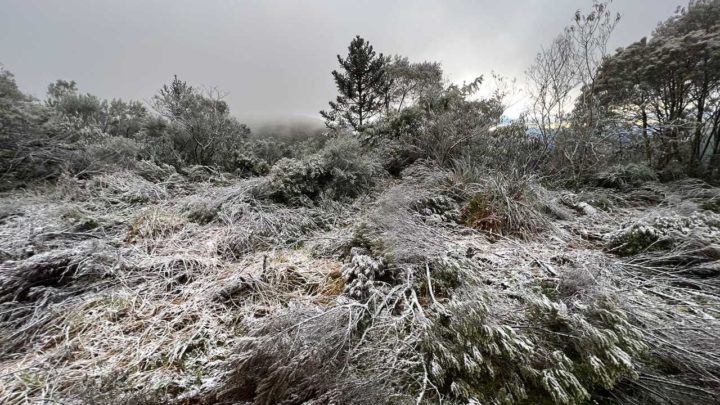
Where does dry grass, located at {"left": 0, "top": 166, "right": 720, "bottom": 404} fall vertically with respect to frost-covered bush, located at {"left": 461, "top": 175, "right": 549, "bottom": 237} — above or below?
below

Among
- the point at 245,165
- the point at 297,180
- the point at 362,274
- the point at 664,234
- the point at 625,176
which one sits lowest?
the point at 362,274

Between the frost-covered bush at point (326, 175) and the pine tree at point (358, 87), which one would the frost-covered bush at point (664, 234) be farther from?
the pine tree at point (358, 87)

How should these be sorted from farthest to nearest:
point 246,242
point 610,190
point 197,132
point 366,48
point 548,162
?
1. point 366,48
2. point 197,132
3. point 548,162
4. point 610,190
5. point 246,242

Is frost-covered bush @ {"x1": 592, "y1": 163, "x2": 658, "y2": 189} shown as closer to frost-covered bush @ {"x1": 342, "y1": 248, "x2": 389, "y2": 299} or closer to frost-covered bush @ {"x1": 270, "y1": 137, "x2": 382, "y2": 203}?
frost-covered bush @ {"x1": 270, "y1": 137, "x2": 382, "y2": 203}

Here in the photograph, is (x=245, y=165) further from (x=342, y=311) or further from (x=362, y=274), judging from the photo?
(x=342, y=311)

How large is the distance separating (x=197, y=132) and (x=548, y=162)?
7.81m

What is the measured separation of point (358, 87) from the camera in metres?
12.3

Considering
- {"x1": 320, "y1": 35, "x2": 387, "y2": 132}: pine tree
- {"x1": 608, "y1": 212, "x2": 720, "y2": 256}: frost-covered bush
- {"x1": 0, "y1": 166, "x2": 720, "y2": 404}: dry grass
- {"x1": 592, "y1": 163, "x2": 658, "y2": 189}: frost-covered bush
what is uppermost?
{"x1": 320, "y1": 35, "x2": 387, "y2": 132}: pine tree

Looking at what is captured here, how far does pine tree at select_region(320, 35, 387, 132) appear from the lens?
38.5 feet

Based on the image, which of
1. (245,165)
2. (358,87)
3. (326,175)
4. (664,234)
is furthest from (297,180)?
(358,87)

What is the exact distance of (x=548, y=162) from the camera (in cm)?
571

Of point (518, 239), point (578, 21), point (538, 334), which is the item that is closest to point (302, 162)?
point (518, 239)

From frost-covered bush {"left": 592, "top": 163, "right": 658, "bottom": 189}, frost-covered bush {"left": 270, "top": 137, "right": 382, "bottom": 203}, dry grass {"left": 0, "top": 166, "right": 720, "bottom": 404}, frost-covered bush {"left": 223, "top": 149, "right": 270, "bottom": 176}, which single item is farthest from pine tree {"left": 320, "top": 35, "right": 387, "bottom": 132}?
dry grass {"left": 0, "top": 166, "right": 720, "bottom": 404}

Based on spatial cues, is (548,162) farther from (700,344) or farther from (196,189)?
(196,189)
